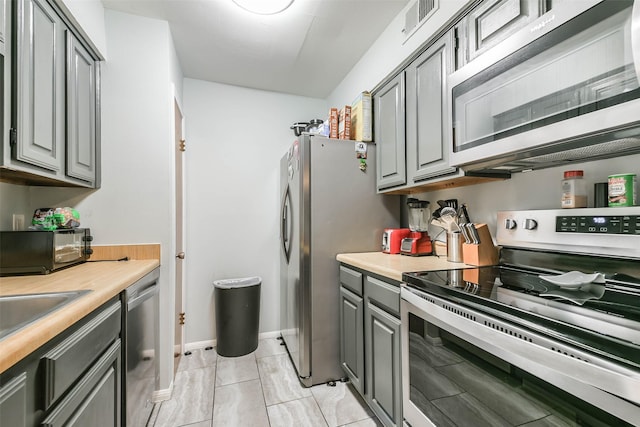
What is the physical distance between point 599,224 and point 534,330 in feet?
2.06

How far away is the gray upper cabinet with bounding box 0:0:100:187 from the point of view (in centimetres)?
118

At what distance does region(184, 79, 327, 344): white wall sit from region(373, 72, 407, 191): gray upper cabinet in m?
1.20

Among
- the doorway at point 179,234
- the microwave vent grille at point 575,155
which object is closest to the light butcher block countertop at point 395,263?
the microwave vent grille at point 575,155

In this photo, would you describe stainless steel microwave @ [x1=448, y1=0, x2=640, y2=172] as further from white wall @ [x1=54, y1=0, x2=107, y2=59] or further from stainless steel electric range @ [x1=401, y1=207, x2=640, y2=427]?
white wall @ [x1=54, y1=0, x2=107, y2=59]

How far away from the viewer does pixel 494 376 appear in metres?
0.84

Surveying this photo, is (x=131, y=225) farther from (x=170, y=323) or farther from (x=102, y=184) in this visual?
(x=170, y=323)

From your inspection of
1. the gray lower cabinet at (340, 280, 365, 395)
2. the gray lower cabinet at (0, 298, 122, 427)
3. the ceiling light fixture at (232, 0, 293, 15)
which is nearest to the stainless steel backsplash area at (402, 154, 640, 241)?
the gray lower cabinet at (340, 280, 365, 395)

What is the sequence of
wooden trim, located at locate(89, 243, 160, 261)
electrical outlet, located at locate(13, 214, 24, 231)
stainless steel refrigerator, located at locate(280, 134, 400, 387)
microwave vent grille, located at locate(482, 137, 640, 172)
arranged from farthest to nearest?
stainless steel refrigerator, located at locate(280, 134, 400, 387) → wooden trim, located at locate(89, 243, 160, 261) → electrical outlet, located at locate(13, 214, 24, 231) → microwave vent grille, located at locate(482, 137, 640, 172)

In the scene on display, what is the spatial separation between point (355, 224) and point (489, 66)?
1.24 metres

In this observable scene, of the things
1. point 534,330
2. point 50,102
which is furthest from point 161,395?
point 534,330

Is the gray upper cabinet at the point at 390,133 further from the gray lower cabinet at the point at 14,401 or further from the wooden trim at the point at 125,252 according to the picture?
the gray lower cabinet at the point at 14,401

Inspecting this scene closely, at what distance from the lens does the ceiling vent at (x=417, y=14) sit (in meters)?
1.60

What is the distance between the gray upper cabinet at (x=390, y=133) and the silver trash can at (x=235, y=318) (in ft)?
4.91

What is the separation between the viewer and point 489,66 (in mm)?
1117
